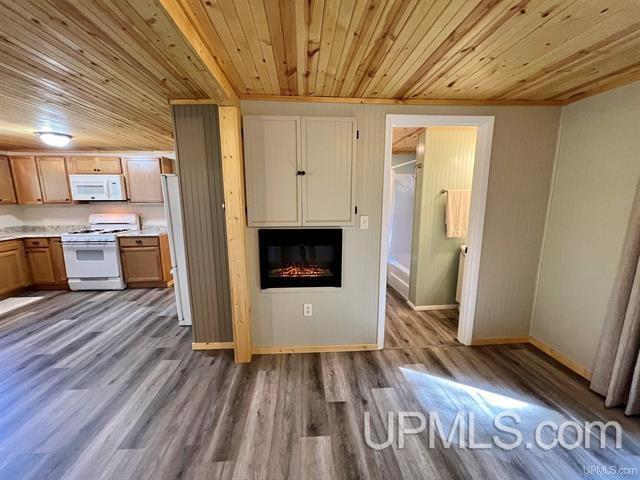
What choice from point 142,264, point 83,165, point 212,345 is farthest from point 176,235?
point 83,165

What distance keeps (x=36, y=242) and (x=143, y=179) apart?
1.89 meters

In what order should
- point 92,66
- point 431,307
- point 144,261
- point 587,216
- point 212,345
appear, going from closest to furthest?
point 92,66, point 587,216, point 212,345, point 431,307, point 144,261

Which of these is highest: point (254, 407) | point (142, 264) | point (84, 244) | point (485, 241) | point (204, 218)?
point (204, 218)

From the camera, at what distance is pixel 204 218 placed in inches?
94.2

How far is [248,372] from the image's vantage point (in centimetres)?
226

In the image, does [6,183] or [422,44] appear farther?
[6,183]

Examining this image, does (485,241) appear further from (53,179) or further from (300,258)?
(53,179)

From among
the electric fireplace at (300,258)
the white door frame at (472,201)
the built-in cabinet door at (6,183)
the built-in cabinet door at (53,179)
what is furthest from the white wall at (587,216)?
the built-in cabinet door at (6,183)

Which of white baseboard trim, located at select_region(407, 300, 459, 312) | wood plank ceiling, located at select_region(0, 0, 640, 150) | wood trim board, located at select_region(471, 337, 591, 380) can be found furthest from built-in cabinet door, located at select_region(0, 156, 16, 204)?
wood trim board, located at select_region(471, 337, 591, 380)

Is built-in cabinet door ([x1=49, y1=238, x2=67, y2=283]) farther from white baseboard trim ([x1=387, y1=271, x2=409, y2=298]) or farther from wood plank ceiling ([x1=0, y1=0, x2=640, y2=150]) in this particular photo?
white baseboard trim ([x1=387, y1=271, x2=409, y2=298])

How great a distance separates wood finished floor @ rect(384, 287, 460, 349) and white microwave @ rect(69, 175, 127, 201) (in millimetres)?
4785

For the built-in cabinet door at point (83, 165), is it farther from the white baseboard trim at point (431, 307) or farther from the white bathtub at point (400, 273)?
the white baseboard trim at point (431, 307)

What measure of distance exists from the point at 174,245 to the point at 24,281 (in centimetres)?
348

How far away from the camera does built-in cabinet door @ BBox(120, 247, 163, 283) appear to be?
415 centimetres
